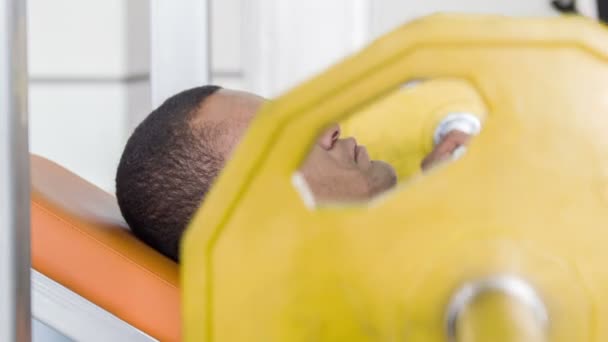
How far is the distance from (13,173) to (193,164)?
9.6 inches

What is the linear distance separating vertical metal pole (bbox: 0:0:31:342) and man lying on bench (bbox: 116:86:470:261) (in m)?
0.23

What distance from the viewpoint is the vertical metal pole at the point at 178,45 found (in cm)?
107

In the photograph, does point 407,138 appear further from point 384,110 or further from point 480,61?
point 480,61

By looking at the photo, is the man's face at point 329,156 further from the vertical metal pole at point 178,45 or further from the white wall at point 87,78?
the white wall at point 87,78

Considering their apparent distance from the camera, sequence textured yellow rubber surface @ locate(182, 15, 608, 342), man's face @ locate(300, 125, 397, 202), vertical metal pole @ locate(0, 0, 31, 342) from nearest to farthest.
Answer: textured yellow rubber surface @ locate(182, 15, 608, 342) → vertical metal pole @ locate(0, 0, 31, 342) → man's face @ locate(300, 125, 397, 202)

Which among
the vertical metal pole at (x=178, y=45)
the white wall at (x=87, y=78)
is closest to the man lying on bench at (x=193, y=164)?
the vertical metal pole at (x=178, y=45)

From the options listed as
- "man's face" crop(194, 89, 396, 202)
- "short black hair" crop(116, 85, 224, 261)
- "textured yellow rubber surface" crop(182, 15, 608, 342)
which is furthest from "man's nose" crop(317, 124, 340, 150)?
"textured yellow rubber surface" crop(182, 15, 608, 342)

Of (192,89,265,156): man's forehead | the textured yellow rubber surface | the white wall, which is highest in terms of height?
the textured yellow rubber surface

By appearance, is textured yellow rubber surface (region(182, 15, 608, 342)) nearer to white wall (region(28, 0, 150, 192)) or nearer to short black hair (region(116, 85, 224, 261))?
short black hair (region(116, 85, 224, 261))

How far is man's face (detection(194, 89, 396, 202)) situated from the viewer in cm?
76

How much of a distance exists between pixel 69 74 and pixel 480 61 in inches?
55.9

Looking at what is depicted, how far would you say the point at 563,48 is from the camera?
367 mm

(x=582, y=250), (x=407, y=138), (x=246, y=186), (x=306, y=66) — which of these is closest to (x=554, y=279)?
(x=582, y=250)

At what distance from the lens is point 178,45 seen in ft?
3.56
